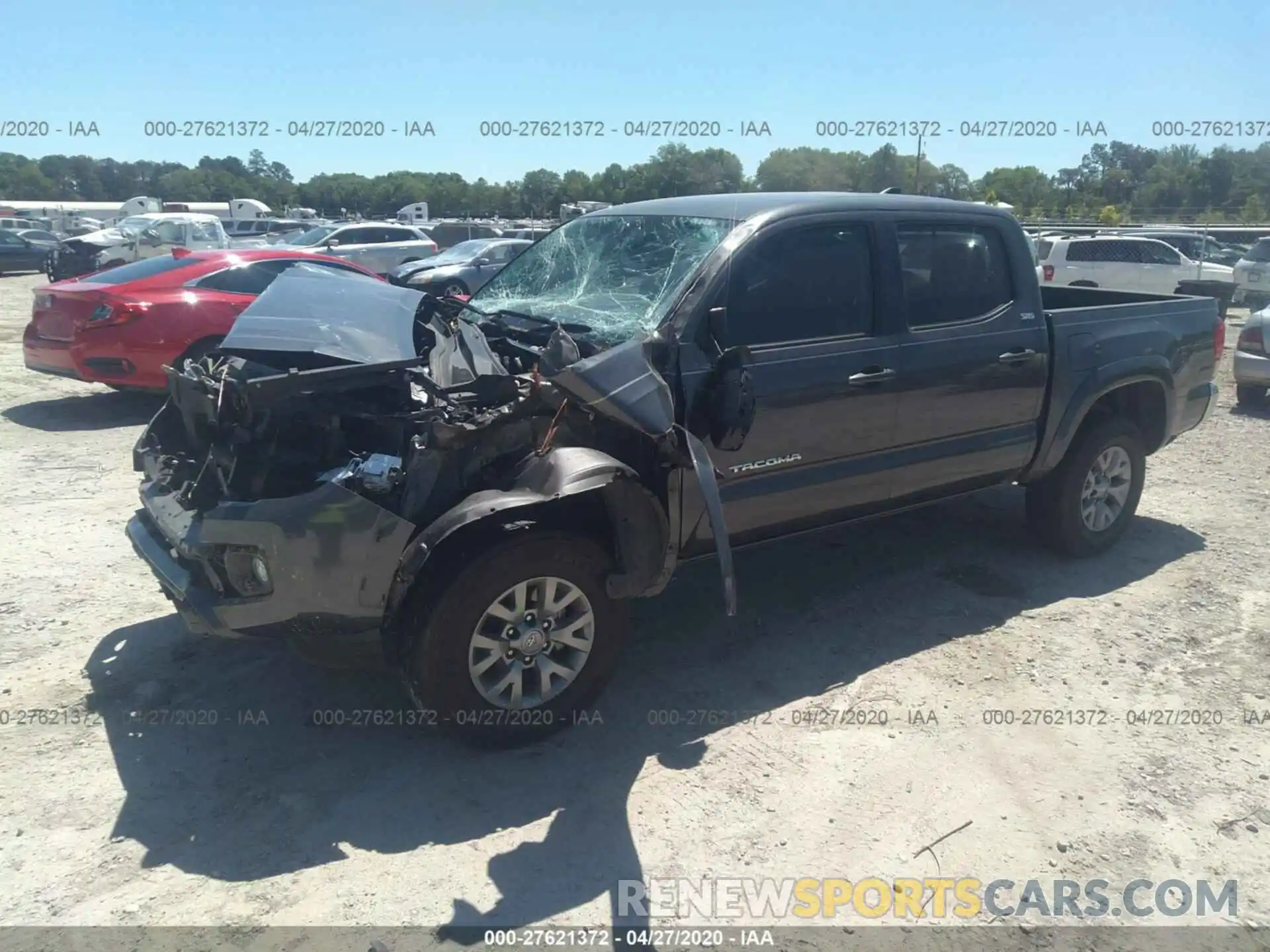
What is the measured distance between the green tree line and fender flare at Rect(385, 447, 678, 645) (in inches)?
86.0

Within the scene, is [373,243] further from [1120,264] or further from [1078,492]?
[1078,492]

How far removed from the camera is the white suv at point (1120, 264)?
1842 centimetres

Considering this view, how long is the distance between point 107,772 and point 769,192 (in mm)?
3821

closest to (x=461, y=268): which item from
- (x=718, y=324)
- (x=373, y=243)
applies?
(x=373, y=243)

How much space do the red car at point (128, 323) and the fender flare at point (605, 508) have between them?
16.9 ft

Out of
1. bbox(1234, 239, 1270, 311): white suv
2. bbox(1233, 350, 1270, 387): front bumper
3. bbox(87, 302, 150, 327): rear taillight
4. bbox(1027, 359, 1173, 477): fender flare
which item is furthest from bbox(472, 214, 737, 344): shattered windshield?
bbox(1234, 239, 1270, 311): white suv

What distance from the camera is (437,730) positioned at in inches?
145

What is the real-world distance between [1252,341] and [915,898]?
962cm

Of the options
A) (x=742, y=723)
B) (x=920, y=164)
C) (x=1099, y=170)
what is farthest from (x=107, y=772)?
(x=1099, y=170)

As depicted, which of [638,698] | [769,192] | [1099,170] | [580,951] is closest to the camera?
[580,951]

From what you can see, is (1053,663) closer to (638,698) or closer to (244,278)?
(638,698)

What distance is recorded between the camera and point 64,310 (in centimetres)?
811

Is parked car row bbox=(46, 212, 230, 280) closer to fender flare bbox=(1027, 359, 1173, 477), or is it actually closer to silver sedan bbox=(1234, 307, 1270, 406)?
silver sedan bbox=(1234, 307, 1270, 406)

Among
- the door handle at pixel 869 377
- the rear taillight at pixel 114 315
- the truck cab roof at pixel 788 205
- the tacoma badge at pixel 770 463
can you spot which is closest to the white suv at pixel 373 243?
the rear taillight at pixel 114 315
